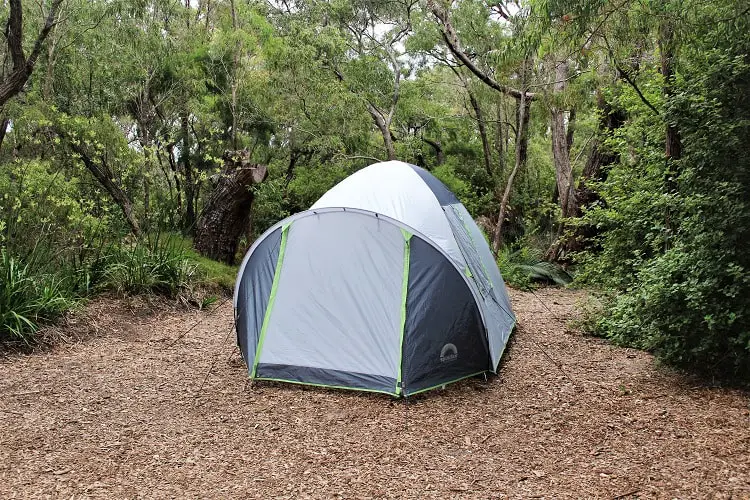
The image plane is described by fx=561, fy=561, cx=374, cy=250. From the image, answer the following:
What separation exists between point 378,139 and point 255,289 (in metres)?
10.8

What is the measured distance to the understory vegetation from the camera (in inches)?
165

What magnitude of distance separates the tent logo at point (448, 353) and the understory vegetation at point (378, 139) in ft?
5.17

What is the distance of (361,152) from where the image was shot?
1397 centimetres

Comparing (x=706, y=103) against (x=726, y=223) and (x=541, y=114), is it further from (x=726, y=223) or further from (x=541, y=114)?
(x=541, y=114)

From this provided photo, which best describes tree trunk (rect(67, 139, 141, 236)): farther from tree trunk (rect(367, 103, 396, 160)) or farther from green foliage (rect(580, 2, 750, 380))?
green foliage (rect(580, 2, 750, 380))

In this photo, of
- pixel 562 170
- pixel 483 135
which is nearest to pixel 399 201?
pixel 562 170

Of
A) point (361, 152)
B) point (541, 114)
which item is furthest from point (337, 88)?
point (541, 114)

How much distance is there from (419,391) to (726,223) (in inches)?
99.0

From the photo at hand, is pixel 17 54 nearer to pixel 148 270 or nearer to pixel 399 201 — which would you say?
pixel 148 270

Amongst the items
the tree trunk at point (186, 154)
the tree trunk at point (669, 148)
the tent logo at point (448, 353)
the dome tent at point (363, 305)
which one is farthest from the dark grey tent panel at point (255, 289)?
the tree trunk at point (186, 154)

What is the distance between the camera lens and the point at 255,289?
4984mm

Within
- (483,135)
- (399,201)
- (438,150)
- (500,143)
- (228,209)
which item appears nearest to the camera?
(399,201)

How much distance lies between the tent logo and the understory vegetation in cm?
158

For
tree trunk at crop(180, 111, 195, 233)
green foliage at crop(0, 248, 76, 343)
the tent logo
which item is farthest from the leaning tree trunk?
the tent logo
